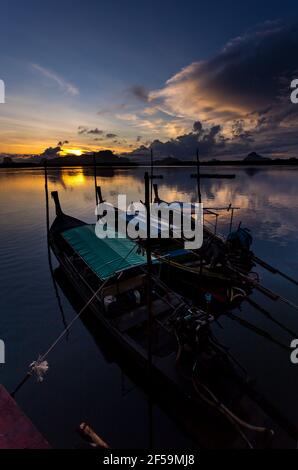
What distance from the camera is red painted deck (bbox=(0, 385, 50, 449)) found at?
23.5 feet

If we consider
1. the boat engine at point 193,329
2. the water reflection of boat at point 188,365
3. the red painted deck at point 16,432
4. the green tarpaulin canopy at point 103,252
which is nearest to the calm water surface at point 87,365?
the water reflection of boat at point 188,365

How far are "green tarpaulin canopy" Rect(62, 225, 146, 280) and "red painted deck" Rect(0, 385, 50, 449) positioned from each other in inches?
289

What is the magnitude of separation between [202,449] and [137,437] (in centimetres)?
259

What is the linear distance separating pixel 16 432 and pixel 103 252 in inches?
414

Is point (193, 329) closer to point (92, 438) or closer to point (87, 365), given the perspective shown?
point (92, 438)

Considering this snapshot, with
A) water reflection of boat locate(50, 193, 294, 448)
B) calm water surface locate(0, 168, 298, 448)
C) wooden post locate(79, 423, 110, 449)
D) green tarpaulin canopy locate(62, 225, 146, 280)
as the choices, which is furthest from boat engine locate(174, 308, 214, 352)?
green tarpaulin canopy locate(62, 225, 146, 280)

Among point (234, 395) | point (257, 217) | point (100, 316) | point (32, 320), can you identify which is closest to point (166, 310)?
point (100, 316)

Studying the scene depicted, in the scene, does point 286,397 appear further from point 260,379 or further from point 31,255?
point 31,255

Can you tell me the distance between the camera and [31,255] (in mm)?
28250

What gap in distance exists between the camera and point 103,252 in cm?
1672

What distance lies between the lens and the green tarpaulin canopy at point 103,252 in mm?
14875

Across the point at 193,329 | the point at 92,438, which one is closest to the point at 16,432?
the point at 92,438

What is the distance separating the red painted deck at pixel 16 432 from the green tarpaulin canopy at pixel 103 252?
7.33 m

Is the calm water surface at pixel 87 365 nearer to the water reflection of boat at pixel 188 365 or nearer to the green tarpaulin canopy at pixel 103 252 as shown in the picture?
the water reflection of boat at pixel 188 365
